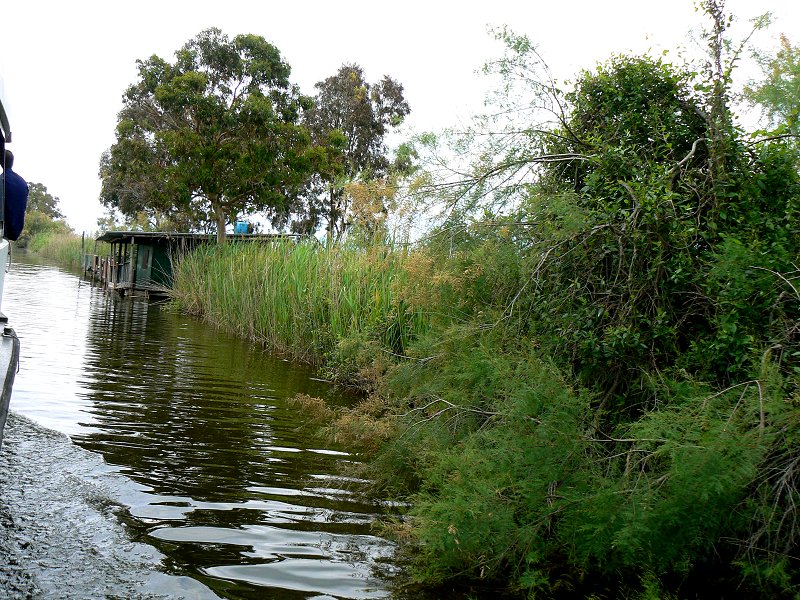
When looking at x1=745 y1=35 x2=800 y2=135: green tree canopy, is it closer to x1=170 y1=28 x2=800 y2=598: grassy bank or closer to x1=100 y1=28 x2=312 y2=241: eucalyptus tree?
x1=170 y1=28 x2=800 y2=598: grassy bank

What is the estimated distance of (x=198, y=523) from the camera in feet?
15.7

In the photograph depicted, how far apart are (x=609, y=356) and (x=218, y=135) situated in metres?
24.5

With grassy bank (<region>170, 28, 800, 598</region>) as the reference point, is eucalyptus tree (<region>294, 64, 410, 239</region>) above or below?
above

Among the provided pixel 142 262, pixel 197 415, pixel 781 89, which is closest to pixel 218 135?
pixel 142 262

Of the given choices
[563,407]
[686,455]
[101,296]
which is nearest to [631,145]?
[563,407]

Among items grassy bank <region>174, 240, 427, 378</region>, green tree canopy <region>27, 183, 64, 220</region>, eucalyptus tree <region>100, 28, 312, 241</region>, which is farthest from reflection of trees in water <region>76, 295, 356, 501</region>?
green tree canopy <region>27, 183, 64, 220</region>

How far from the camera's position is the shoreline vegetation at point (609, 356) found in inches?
153

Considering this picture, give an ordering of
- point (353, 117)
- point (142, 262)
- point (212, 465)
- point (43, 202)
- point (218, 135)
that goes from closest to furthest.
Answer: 1. point (212, 465)
2. point (218, 135)
3. point (142, 262)
4. point (353, 117)
5. point (43, 202)

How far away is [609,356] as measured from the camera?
197 inches

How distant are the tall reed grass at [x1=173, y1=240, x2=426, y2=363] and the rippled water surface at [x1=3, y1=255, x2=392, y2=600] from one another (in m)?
0.85

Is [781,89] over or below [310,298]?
over

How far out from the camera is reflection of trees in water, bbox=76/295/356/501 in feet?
19.6

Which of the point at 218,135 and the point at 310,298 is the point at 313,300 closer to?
the point at 310,298

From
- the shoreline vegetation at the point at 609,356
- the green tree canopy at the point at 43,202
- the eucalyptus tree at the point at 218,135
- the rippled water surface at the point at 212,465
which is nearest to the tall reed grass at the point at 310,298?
the rippled water surface at the point at 212,465
